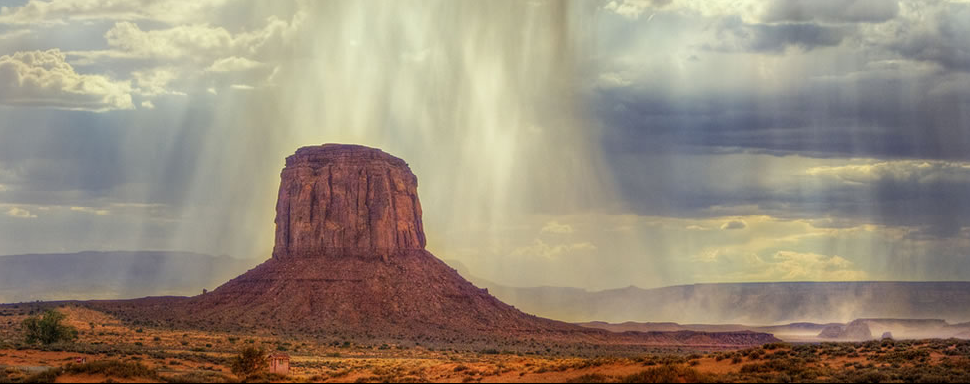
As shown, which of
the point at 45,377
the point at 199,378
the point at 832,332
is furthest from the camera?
the point at 832,332

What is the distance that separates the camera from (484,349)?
103 meters

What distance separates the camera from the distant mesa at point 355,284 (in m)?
120

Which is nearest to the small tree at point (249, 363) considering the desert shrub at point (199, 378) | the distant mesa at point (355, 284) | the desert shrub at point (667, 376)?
the desert shrub at point (199, 378)

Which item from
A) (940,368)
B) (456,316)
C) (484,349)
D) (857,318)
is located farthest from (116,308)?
(857,318)

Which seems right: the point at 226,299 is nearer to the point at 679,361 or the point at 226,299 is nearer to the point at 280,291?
the point at 280,291

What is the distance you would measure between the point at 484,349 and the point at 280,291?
32853mm

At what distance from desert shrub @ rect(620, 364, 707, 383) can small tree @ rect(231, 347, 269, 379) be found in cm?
2201

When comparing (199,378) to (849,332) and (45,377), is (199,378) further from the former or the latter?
(849,332)

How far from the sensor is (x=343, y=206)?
135375 millimetres

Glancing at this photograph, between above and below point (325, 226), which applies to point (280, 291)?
below

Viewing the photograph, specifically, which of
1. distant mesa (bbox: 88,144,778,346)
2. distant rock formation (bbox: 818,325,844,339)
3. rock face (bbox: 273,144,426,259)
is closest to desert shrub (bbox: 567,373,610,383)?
distant mesa (bbox: 88,144,778,346)

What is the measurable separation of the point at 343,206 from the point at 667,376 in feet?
297

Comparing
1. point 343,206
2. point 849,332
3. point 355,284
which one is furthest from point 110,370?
point 849,332

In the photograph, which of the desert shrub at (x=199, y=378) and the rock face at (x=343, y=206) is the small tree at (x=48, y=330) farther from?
the rock face at (x=343, y=206)
